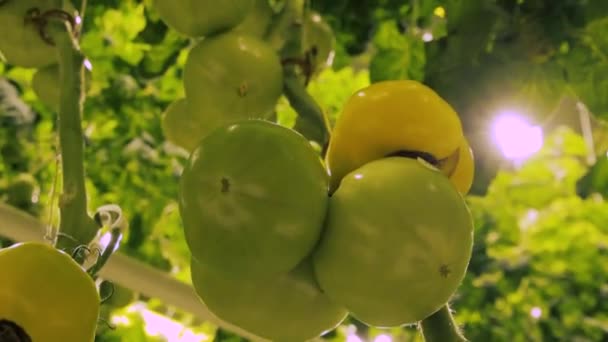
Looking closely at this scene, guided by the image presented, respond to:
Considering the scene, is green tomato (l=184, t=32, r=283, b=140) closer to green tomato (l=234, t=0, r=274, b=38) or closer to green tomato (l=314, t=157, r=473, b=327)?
green tomato (l=234, t=0, r=274, b=38)

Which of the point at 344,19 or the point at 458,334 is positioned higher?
the point at 458,334

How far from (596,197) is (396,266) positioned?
1.09 m

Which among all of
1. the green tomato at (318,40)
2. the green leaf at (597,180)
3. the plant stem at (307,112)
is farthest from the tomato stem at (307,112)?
the green leaf at (597,180)

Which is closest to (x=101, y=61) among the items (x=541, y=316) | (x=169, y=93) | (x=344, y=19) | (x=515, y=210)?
(x=169, y=93)

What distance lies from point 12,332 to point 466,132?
0.56 m

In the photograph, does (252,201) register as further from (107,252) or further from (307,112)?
(307,112)

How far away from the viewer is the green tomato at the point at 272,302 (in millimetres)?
492

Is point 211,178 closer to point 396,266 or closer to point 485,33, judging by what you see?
point 396,266

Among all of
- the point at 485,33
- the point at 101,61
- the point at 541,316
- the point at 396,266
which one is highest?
the point at 396,266

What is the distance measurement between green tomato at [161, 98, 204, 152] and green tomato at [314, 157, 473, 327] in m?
0.31

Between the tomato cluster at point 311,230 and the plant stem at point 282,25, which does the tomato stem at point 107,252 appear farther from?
the plant stem at point 282,25

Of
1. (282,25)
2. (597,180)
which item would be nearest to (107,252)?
(282,25)

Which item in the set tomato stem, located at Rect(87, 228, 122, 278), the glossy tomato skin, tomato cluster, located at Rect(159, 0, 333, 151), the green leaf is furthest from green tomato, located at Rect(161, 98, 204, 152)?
the green leaf

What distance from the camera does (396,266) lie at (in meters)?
0.46
